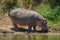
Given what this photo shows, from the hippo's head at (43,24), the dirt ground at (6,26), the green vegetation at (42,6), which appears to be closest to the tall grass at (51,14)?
the green vegetation at (42,6)

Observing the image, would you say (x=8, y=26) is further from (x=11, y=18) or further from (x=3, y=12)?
(x=3, y=12)

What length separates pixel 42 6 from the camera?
19.0 meters

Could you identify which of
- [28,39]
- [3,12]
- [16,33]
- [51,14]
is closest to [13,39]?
[28,39]

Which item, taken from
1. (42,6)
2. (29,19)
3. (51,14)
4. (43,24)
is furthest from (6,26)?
(42,6)

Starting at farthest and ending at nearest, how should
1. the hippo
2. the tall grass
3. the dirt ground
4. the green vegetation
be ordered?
the green vegetation, the tall grass, the hippo, the dirt ground

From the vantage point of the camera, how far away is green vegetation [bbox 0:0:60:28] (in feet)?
57.6

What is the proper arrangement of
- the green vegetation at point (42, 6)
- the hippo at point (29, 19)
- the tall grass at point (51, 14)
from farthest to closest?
1. the green vegetation at point (42, 6)
2. the tall grass at point (51, 14)
3. the hippo at point (29, 19)

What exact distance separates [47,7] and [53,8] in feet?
1.53

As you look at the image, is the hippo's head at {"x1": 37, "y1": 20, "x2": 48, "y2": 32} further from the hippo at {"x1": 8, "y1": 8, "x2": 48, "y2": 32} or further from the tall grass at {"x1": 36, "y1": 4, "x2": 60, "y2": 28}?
the tall grass at {"x1": 36, "y1": 4, "x2": 60, "y2": 28}

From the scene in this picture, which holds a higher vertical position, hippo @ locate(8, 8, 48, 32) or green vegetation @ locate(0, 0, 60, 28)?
green vegetation @ locate(0, 0, 60, 28)

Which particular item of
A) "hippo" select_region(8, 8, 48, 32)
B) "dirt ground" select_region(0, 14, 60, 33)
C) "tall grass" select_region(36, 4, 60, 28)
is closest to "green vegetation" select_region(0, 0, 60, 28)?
"tall grass" select_region(36, 4, 60, 28)

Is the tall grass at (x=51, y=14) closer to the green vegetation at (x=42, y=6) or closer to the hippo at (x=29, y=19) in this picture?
the green vegetation at (x=42, y=6)

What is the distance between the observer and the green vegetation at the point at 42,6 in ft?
57.6

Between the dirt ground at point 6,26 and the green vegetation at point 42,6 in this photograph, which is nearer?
the dirt ground at point 6,26
